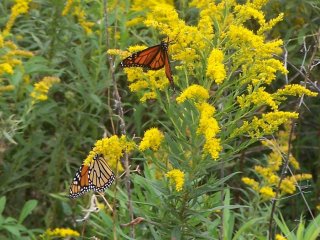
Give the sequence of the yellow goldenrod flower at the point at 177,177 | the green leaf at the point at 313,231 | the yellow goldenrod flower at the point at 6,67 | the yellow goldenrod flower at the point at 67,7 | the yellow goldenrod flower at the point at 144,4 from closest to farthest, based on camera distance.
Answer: the yellow goldenrod flower at the point at 177,177 < the green leaf at the point at 313,231 < the yellow goldenrod flower at the point at 6,67 < the yellow goldenrod flower at the point at 67,7 < the yellow goldenrod flower at the point at 144,4

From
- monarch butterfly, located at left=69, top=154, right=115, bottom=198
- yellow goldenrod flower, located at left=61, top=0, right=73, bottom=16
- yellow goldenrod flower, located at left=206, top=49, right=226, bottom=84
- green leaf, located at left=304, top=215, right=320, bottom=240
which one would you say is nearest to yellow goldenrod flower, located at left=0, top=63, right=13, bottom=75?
monarch butterfly, located at left=69, top=154, right=115, bottom=198

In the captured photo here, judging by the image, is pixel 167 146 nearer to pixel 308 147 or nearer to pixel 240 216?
pixel 240 216

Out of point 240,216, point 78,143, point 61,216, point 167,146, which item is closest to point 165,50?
point 167,146

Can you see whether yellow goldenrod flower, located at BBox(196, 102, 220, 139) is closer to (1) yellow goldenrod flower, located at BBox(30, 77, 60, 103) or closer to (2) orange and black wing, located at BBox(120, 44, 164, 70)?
(2) orange and black wing, located at BBox(120, 44, 164, 70)

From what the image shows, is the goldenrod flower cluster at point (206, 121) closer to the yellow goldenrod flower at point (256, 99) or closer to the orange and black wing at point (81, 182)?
the yellow goldenrod flower at point (256, 99)

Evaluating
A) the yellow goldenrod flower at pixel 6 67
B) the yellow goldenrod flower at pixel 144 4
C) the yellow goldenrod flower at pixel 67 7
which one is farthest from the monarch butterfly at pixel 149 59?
the yellow goldenrod flower at pixel 144 4

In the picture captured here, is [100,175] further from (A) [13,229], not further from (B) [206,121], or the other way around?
(B) [206,121]
